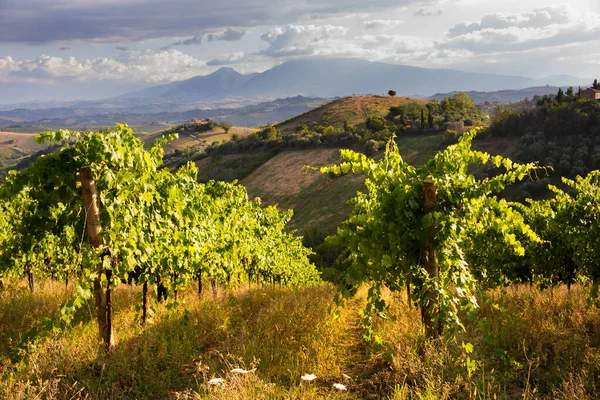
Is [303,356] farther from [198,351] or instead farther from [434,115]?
[434,115]

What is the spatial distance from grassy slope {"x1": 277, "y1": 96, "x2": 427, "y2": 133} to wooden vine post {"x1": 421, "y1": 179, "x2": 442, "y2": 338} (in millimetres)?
87259

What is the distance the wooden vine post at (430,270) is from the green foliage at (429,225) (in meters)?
0.03

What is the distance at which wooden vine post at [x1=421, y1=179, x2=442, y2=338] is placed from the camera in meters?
5.08

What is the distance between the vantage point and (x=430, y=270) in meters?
5.25

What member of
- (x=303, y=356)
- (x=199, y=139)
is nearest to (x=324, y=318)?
A: (x=303, y=356)

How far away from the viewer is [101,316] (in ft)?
18.5

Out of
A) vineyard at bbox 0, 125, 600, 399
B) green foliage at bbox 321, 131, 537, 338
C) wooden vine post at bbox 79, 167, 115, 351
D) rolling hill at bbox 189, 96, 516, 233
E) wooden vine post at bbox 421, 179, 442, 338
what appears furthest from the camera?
rolling hill at bbox 189, 96, 516, 233

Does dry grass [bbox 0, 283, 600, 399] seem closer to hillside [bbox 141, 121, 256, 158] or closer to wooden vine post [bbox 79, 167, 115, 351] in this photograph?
wooden vine post [bbox 79, 167, 115, 351]

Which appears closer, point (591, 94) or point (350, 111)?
point (591, 94)

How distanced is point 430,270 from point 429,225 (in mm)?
717

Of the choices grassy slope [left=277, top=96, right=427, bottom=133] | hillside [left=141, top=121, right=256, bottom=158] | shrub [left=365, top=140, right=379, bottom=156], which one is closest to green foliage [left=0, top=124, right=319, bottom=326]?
shrub [left=365, top=140, right=379, bottom=156]

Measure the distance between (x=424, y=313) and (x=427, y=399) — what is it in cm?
149

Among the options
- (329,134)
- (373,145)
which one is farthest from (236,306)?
(329,134)

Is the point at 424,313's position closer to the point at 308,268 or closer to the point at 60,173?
the point at 60,173
